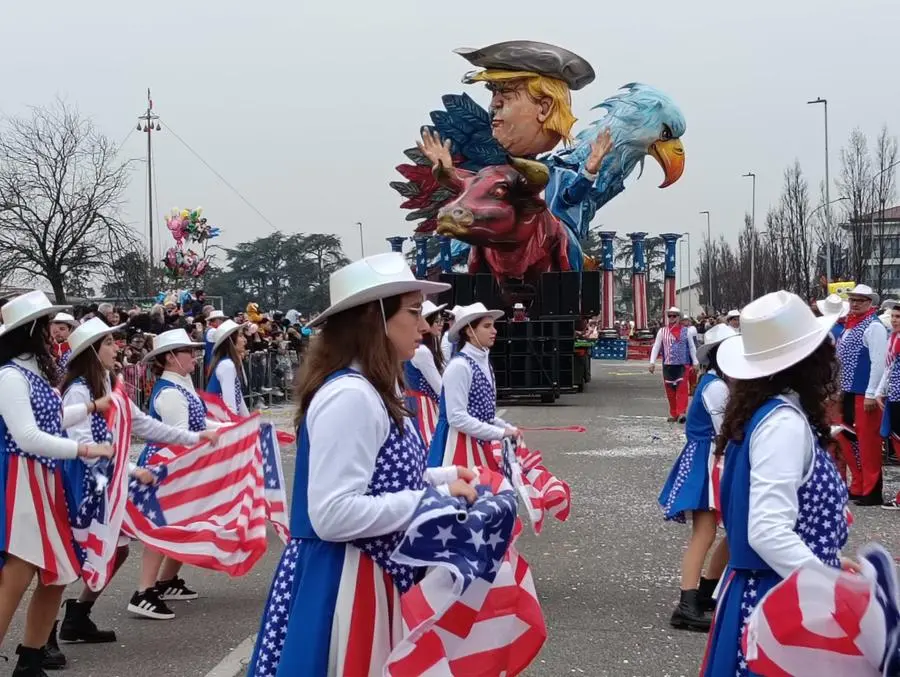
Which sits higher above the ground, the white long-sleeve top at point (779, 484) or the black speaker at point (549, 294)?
the black speaker at point (549, 294)

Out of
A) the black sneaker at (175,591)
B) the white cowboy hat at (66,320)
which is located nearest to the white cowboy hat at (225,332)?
the white cowboy hat at (66,320)

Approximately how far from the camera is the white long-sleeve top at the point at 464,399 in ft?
22.8

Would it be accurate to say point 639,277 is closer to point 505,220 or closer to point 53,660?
point 505,220

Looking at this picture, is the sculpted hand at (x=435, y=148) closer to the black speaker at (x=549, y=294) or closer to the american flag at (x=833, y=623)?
the black speaker at (x=549, y=294)

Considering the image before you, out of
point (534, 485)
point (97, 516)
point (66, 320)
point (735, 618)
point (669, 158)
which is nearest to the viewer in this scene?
point (735, 618)

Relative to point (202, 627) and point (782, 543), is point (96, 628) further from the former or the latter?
point (782, 543)

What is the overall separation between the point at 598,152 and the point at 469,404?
19.8 m

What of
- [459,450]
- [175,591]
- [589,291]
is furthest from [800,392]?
[589,291]

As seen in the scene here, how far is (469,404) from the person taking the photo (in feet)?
23.5

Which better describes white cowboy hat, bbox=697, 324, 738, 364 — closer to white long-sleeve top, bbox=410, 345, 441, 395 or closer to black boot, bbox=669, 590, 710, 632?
black boot, bbox=669, 590, 710, 632

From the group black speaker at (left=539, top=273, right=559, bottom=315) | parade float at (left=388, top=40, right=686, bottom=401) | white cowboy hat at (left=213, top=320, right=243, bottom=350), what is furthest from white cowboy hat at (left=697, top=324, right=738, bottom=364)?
black speaker at (left=539, top=273, right=559, bottom=315)

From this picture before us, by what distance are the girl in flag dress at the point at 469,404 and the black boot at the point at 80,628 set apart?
2.46 metres

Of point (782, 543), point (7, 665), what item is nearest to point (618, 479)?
point (7, 665)

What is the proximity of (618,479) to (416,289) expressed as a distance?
858 centimetres
